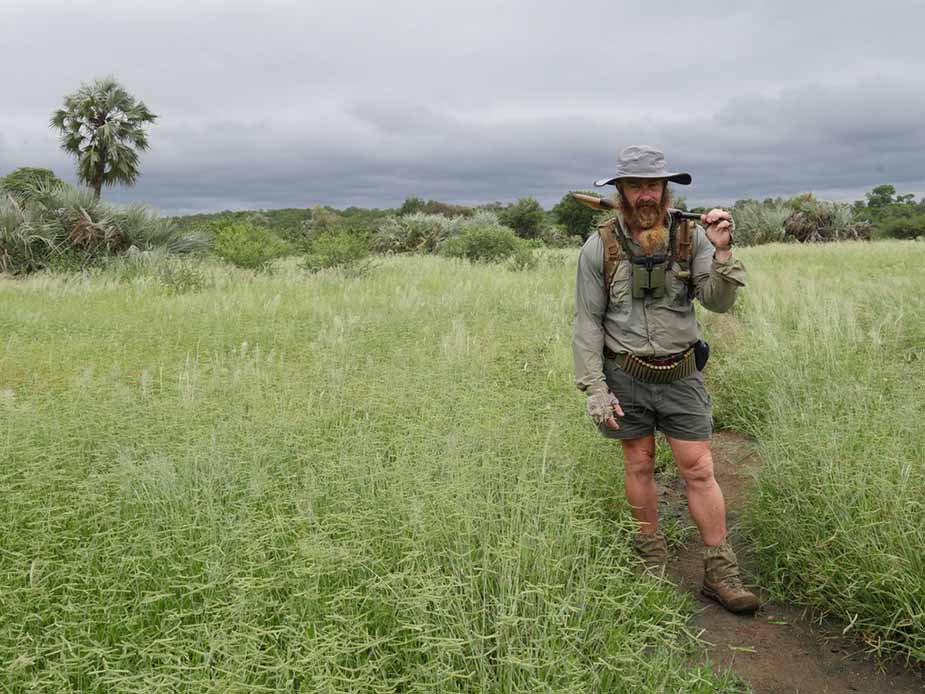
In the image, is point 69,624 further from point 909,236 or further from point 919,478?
point 909,236

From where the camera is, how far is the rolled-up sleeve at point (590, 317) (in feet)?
11.6

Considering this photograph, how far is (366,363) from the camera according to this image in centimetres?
610

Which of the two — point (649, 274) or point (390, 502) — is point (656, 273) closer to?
point (649, 274)

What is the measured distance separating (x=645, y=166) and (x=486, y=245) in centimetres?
1448

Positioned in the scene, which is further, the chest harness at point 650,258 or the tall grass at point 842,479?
the chest harness at point 650,258

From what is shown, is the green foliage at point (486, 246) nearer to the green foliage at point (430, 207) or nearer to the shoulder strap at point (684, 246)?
the shoulder strap at point (684, 246)

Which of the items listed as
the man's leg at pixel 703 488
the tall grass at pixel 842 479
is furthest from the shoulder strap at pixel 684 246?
the tall grass at pixel 842 479

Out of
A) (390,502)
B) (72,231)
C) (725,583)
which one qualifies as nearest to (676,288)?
(725,583)

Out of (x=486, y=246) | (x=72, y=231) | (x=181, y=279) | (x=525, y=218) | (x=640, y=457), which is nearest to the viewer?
(x=640, y=457)

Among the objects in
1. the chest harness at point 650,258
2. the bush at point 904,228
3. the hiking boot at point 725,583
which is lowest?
the hiking boot at point 725,583

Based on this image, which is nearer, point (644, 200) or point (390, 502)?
point (390, 502)

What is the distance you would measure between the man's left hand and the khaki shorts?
67cm

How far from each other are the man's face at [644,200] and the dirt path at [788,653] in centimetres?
193

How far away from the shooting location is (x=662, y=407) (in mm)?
3523
